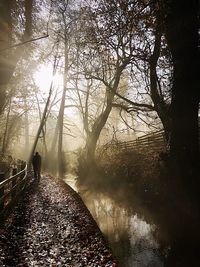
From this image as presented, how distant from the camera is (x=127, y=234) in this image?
10055mm

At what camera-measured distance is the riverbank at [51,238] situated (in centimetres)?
649

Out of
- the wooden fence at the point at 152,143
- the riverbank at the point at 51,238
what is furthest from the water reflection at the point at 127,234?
the wooden fence at the point at 152,143

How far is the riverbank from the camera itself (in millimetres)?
6488

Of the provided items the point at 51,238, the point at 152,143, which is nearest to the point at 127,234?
the point at 51,238

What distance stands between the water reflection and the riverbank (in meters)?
0.64

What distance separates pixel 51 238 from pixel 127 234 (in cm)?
302

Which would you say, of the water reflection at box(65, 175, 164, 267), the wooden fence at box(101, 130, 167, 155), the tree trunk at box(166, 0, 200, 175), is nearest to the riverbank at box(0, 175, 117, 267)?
the water reflection at box(65, 175, 164, 267)

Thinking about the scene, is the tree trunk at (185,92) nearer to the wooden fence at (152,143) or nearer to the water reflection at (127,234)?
the water reflection at (127,234)

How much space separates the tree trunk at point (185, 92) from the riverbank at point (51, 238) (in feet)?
10.5

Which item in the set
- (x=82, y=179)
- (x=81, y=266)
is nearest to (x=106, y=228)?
(x=81, y=266)

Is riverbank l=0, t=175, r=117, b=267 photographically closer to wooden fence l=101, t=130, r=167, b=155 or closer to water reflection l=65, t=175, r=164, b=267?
water reflection l=65, t=175, r=164, b=267

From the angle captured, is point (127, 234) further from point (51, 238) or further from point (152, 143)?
point (152, 143)

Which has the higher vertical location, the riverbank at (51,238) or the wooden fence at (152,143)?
the wooden fence at (152,143)

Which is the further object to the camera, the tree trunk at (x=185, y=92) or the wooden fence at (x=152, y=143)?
the wooden fence at (x=152, y=143)
